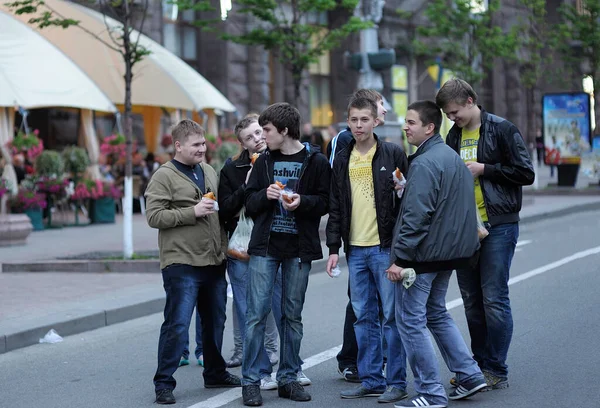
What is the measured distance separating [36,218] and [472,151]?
49.6 feet

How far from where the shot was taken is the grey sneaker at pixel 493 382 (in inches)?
274

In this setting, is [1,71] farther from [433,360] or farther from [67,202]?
[433,360]

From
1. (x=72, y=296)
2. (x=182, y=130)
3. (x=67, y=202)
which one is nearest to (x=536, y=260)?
(x=72, y=296)

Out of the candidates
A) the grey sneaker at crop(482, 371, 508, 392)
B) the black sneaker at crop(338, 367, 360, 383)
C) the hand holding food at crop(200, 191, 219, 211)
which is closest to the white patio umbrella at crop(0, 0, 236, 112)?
the black sneaker at crop(338, 367, 360, 383)

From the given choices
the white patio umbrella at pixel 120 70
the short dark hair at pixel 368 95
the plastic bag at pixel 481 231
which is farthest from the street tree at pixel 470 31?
the plastic bag at pixel 481 231

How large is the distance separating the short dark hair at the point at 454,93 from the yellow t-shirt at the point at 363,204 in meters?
0.52

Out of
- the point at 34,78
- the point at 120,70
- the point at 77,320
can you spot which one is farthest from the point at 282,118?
the point at 120,70

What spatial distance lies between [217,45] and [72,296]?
66.8ft

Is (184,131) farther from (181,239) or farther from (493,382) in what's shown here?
(493,382)

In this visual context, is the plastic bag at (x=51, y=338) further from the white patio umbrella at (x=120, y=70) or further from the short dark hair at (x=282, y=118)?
the white patio umbrella at (x=120, y=70)

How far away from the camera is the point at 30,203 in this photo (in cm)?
2028

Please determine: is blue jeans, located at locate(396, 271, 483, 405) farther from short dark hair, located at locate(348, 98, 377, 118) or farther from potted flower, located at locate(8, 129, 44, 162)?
potted flower, located at locate(8, 129, 44, 162)

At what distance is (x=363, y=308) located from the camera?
6855 mm

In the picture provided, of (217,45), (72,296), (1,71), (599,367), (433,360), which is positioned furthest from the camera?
(217,45)
